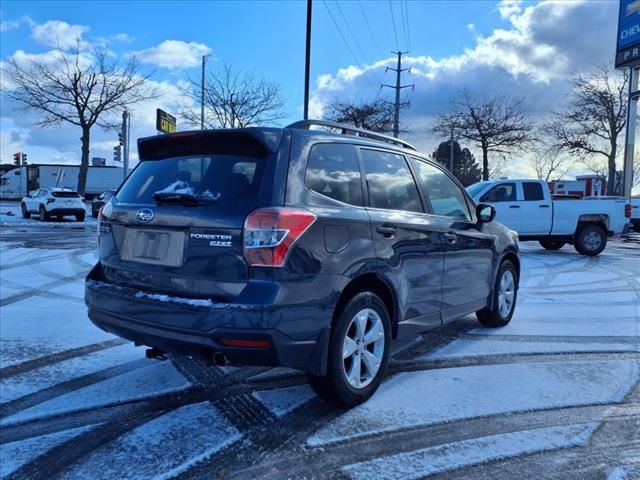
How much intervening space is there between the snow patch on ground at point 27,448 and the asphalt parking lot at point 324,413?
10 millimetres

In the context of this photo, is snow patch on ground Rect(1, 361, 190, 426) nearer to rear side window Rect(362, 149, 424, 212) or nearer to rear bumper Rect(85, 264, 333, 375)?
rear bumper Rect(85, 264, 333, 375)

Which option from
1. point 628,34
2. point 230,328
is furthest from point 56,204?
point 628,34

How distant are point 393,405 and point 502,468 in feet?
2.96

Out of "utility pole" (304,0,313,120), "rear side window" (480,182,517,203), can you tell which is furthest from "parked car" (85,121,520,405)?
"utility pole" (304,0,313,120)

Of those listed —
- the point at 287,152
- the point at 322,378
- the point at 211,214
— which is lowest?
the point at 322,378

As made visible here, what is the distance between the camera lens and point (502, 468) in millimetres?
2756

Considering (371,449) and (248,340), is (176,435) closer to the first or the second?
(248,340)

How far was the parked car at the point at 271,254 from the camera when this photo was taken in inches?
114

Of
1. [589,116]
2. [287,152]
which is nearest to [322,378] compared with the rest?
[287,152]

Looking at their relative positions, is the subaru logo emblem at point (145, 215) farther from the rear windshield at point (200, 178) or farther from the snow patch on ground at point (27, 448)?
the snow patch on ground at point (27, 448)

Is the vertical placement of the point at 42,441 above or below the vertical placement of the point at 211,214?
below

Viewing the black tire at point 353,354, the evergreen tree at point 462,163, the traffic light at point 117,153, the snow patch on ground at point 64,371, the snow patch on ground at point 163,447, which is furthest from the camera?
the evergreen tree at point 462,163

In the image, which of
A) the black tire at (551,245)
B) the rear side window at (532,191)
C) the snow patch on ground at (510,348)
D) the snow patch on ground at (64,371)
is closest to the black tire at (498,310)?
the snow patch on ground at (510,348)

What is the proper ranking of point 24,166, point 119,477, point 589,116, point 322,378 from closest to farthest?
point 119,477, point 322,378, point 589,116, point 24,166
